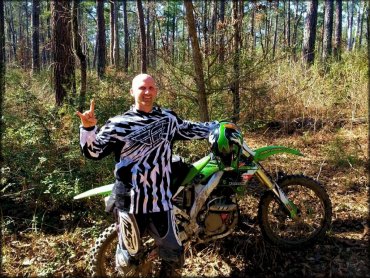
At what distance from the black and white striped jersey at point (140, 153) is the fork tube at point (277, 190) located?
3.38ft

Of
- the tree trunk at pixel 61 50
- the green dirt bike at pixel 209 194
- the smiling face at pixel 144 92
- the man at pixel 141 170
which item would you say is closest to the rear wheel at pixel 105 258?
the green dirt bike at pixel 209 194

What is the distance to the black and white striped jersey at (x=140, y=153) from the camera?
8.81 ft

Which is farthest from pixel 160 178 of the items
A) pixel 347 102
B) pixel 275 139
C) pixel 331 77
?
pixel 331 77

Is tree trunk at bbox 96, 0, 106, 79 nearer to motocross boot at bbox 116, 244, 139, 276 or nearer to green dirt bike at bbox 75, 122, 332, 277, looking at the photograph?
green dirt bike at bbox 75, 122, 332, 277

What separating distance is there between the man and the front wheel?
1.15 m

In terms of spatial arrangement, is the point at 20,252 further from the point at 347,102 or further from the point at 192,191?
the point at 347,102

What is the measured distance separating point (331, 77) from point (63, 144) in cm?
596

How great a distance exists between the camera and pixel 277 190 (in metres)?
3.50

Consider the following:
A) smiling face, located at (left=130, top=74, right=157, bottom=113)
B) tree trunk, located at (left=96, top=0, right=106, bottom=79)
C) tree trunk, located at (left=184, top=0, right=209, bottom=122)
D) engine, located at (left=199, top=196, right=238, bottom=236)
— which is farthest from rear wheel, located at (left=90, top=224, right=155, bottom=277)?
tree trunk, located at (left=96, top=0, right=106, bottom=79)

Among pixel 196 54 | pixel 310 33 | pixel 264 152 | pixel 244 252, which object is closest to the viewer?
pixel 264 152

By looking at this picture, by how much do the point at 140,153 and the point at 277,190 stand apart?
1474 millimetres

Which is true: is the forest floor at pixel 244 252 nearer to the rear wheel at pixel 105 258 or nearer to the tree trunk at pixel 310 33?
the rear wheel at pixel 105 258

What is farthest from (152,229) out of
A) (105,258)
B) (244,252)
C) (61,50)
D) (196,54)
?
(61,50)

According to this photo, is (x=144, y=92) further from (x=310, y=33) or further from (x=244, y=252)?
(x=310, y=33)
